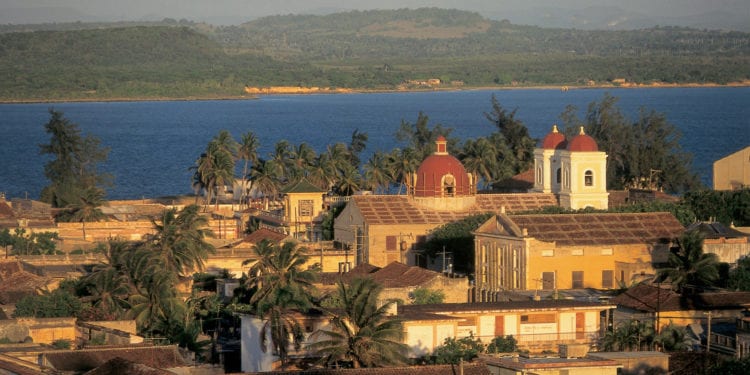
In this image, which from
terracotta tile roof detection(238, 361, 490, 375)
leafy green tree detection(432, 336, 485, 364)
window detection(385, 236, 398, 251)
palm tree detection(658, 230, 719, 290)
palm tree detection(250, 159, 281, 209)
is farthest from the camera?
Answer: palm tree detection(250, 159, 281, 209)

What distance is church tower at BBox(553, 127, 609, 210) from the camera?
7212 centimetres

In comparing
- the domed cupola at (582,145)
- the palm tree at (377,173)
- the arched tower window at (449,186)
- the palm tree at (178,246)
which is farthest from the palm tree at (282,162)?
the palm tree at (178,246)

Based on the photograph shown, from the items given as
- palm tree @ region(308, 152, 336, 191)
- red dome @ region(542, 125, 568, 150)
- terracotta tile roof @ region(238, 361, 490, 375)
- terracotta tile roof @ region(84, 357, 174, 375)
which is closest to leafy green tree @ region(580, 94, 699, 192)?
palm tree @ region(308, 152, 336, 191)

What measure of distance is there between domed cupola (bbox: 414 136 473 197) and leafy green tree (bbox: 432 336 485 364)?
2480cm

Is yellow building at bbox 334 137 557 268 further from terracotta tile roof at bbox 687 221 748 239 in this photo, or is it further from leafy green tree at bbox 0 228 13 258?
leafy green tree at bbox 0 228 13 258

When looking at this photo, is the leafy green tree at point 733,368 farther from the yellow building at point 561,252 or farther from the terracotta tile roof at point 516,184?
the terracotta tile roof at point 516,184

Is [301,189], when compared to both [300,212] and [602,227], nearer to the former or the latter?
[300,212]

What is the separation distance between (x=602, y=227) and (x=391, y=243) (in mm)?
9245

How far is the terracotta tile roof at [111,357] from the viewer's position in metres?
40.0

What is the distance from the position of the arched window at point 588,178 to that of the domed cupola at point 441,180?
4.77m

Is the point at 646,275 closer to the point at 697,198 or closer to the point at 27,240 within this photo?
the point at 697,198

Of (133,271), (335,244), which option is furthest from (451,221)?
(133,271)

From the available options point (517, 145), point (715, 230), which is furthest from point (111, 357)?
point (517, 145)

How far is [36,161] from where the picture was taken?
174875 millimetres
